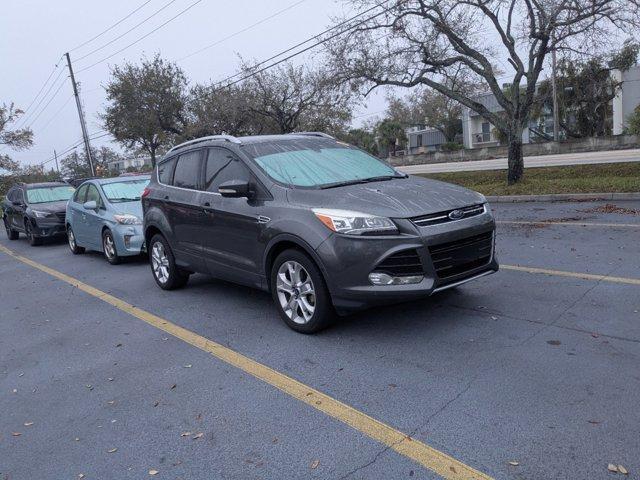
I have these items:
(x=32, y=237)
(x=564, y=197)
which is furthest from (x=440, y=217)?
(x=32, y=237)

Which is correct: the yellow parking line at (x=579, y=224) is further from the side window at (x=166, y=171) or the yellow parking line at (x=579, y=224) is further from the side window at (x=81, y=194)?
the side window at (x=81, y=194)

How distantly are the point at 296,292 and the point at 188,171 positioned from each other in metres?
2.48

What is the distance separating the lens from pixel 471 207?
15.9ft

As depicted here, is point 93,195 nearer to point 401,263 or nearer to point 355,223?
point 355,223

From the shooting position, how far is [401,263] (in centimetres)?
438

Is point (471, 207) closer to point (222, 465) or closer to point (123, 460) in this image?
point (222, 465)

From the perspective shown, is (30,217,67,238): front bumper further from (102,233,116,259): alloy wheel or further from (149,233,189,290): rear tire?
(149,233,189,290): rear tire

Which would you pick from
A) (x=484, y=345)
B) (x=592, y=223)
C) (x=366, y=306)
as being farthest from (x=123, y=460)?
(x=592, y=223)

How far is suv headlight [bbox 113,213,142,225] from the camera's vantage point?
9.53 m

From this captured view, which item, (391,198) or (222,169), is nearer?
(391,198)

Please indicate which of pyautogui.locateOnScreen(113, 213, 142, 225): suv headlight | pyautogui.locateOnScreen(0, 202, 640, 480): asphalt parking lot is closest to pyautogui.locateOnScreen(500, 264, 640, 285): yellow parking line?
pyautogui.locateOnScreen(0, 202, 640, 480): asphalt parking lot

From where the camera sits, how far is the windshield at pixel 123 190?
1029 centimetres

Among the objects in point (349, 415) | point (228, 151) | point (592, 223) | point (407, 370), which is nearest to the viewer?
point (349, 415)

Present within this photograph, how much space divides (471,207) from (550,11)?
13277mm
